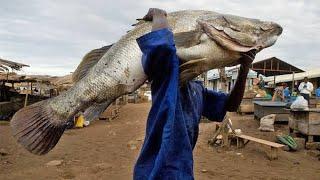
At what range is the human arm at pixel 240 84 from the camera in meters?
2.45

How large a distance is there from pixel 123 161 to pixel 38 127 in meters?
7.51

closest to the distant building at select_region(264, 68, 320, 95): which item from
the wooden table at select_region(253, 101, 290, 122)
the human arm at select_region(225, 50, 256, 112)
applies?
the wooden table at select_region(253, 101, 290, 122)

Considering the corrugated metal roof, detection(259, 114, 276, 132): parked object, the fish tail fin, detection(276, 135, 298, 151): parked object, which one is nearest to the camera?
the fish tail fin

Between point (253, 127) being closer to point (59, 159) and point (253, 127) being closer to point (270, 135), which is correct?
point (270, 135)

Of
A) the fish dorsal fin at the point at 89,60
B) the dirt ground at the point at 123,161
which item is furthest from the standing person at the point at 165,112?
the dirt ground at the point at 123,161

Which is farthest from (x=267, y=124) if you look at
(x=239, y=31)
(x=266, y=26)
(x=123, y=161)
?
(x=239, y=31)

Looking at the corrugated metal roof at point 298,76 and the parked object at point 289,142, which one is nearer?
the parked object at point 289,142

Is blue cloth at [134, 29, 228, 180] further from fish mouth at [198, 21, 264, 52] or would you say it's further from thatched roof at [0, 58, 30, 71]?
thatched roof at [0, 58, 30, 71]

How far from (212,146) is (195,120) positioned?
9201 millimetres

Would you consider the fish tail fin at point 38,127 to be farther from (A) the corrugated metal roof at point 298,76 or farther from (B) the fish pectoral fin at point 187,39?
(A) the corrugated metal roof at point 298,76

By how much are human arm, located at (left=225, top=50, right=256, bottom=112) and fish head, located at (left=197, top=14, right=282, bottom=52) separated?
0.17 ft

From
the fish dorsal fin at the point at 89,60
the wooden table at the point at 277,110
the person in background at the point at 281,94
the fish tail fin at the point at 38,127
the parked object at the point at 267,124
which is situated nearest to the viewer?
the fish tail fin at the point at 38,127

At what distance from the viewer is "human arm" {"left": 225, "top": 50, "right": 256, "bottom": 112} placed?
2447mm

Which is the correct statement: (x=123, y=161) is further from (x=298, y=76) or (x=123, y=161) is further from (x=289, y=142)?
(x=298, y=76)
